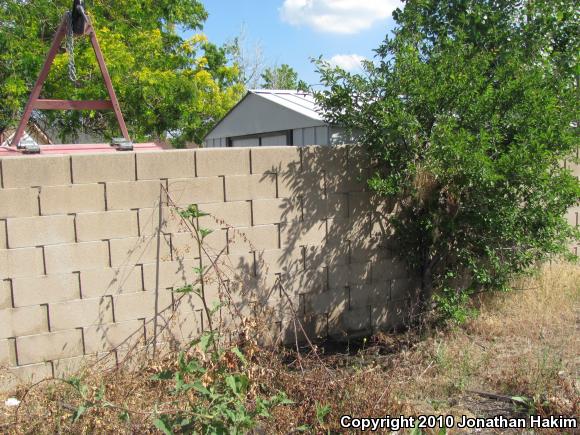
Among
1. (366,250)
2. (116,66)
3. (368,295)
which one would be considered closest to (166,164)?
(366,250)

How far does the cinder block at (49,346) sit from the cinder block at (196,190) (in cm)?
120

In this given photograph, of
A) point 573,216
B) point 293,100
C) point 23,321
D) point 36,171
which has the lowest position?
point 23,321

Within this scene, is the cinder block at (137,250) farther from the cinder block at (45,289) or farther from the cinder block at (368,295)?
the cinder block at (368,295)

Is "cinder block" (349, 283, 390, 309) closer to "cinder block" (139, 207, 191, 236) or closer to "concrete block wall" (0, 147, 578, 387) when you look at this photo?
"concrete block wall" (0, 147, 578, 387)

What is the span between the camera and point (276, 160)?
4801 millimetres

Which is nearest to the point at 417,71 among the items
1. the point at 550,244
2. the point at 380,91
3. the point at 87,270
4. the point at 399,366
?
the point at 380,91

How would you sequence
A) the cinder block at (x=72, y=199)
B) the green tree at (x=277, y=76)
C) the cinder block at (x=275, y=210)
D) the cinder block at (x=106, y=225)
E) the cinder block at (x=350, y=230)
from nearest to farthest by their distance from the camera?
the cinder block at (x=72, y=199) → the cinder block at (x=106, y=225) → the cinder block at (x=275, y=210) → the cinder block at (x=350, y=230) → the green tree at (x=277, y=76)

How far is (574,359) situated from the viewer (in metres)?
4.34

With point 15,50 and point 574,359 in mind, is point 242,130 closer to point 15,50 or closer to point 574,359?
point 15,50

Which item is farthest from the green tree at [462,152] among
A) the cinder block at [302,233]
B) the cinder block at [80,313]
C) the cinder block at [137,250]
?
the cinder block at [80,313]

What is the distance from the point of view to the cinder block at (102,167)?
4.11m

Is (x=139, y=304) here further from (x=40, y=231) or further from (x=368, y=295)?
(x=368, y=295)

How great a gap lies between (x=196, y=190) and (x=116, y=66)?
706cm

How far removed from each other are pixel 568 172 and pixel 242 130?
6798mm
